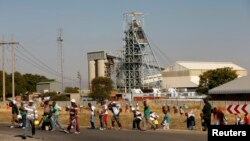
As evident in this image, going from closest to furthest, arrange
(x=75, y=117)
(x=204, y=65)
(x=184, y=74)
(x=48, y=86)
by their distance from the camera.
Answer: (x=75, y=117), (x=48, y=86), (x=184, y=74), (x=204, y=65)

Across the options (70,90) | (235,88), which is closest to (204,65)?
(70,90)

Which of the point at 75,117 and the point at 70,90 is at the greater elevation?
the point at 70,90

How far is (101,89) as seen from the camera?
366 ft

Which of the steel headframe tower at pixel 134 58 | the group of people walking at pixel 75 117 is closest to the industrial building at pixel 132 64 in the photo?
the steel headframe tower at pixel 134 58

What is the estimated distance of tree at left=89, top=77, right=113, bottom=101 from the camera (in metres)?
109

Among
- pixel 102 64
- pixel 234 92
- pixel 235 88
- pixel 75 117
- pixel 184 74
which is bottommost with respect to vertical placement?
pixel 75 117

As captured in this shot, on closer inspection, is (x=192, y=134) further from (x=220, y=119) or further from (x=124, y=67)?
(x=124, y=67)

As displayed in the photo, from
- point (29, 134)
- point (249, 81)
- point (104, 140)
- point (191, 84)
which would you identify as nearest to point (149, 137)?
point (104, 140)

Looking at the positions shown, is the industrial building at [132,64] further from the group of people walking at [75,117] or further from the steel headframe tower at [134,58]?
the group of people walking at [75,117]

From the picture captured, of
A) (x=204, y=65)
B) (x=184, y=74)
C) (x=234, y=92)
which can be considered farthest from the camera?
(x=204, y=65)

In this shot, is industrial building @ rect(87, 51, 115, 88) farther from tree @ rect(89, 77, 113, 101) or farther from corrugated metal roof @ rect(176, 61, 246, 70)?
tree @ rect(89, 77, 113, 101)

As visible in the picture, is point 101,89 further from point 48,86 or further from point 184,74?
point 184,74

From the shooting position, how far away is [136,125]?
98.4 feet

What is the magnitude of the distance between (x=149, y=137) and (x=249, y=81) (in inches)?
2295
